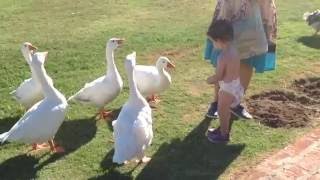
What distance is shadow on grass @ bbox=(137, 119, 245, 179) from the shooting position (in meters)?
5.42

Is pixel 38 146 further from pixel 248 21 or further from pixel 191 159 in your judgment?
pixel 248 21

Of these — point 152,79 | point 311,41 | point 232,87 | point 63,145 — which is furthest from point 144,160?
point 311,41

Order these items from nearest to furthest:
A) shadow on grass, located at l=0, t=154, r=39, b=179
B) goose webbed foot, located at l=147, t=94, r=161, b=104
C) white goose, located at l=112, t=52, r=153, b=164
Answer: white goose, located at l=112, t=52, r=153, b=164, shadow on grass, located at l=0, t=154, r=39, b=179, goose webbed foot, located at l=147, t=94, r=161, b=104

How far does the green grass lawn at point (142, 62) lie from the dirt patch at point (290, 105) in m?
0.19

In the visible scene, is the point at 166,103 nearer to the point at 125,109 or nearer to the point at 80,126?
the point at 80,126

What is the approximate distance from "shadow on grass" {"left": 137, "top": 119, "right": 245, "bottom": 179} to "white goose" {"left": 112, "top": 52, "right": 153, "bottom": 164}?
0.61 feet

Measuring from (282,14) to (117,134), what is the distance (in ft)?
21.7

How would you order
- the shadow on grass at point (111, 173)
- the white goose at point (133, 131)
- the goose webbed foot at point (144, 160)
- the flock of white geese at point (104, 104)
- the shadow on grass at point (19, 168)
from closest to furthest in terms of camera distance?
1. the white goose at point (133, 131)
2. the flock of white geese at point (104, 104)
3. the shadow on grass at point (111, 173)
4. the shadow on grass at point (19, 168)
5. the goose webbed foot at point (144, 160)

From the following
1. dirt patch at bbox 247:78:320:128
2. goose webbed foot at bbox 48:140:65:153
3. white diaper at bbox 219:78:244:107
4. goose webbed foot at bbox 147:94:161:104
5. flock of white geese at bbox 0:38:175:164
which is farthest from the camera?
goose webbed foot at bbox 147:94:161:104

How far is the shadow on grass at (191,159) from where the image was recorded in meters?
5.42

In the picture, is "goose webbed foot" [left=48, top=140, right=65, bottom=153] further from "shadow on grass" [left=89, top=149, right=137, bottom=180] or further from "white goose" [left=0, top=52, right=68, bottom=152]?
"shadow on grass" [left=89, top=149, right=137, bottom=180]

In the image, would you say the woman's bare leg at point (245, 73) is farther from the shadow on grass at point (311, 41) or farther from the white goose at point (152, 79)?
the shadow on grass at point (311, 41)

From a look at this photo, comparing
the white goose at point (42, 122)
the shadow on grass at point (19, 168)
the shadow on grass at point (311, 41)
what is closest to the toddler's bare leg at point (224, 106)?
the white goose at point (42, 122)

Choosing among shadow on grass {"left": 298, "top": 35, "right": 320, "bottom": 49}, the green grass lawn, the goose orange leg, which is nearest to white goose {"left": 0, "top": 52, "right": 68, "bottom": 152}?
the green grass lawn
